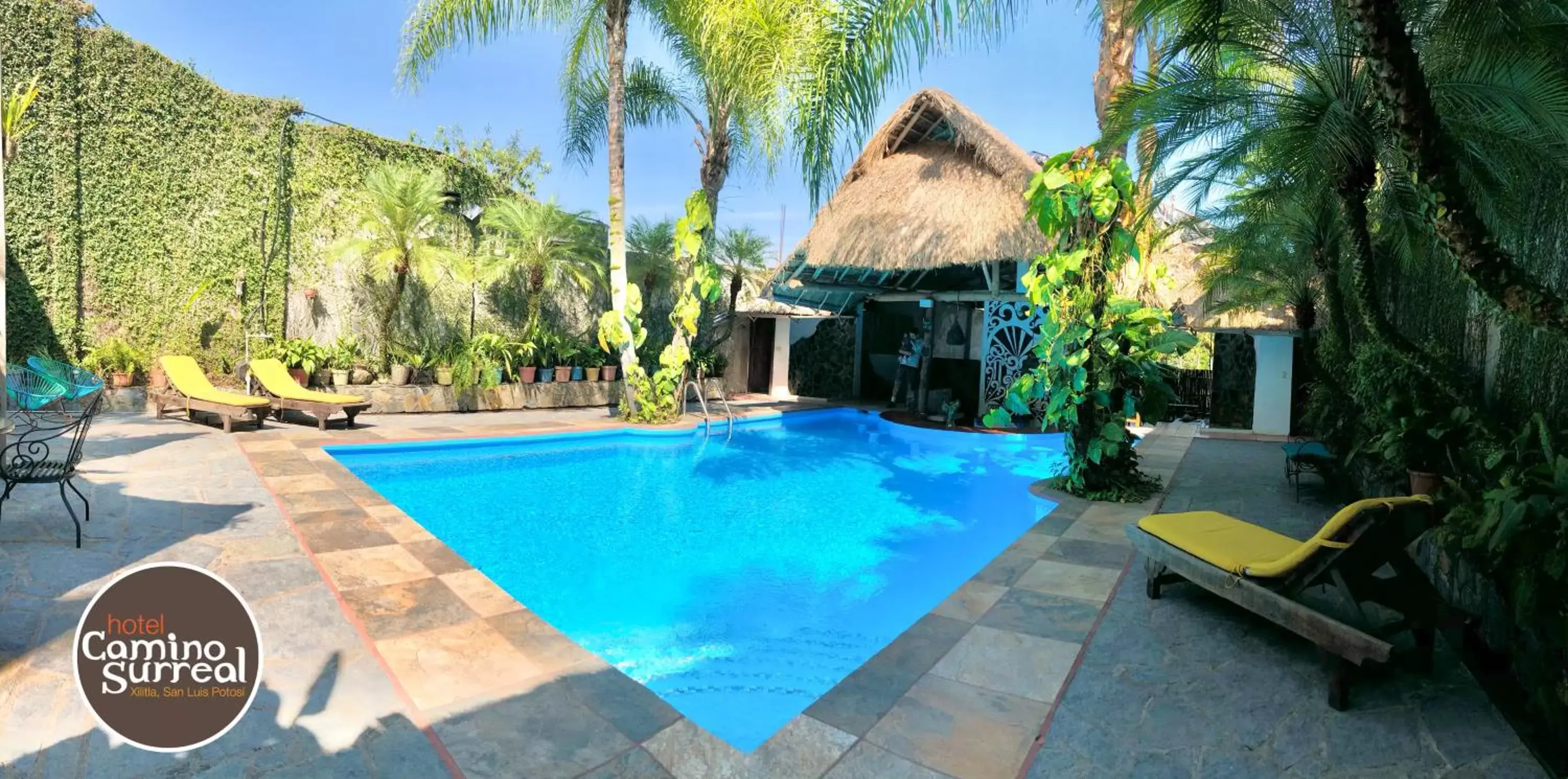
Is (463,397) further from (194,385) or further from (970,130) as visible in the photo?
(970,130)

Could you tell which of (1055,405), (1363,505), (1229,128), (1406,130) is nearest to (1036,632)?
(1363,505)

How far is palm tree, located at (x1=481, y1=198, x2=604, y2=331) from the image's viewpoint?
1155 cm

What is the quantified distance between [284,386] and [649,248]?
6.85 metres

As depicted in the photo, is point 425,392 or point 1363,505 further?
point 425,392

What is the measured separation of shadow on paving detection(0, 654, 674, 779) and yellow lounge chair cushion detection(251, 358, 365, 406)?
6795 mm

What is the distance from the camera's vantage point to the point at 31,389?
759 cm

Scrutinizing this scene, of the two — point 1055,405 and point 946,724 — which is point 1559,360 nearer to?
point 946,724

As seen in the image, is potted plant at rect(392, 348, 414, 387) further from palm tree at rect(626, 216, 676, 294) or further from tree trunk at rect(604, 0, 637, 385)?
palm tree at rect(626, 216, 676, 294)

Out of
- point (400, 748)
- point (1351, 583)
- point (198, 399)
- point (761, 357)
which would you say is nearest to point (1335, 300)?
point (1351, 583)

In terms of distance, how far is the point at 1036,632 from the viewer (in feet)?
10.7

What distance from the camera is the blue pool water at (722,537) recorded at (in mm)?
3691

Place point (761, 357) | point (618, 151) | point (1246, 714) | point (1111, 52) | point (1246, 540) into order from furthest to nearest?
1. point (761, 357)
2. point (618, 151)
3. point (1111, 52)
4. point (1246, 540)
5. point (1246, 714)

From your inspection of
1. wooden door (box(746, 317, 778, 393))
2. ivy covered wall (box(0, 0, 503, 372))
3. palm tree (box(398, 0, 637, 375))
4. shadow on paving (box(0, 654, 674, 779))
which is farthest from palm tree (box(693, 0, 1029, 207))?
wooden door (box(746, 317, 778, 393))

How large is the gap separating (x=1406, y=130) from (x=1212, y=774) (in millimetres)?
2012
